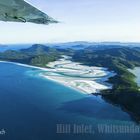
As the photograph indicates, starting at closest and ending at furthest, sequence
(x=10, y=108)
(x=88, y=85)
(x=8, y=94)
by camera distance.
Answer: (x=10, y=108) < (x=8, y=94) < (x=88, y=85)

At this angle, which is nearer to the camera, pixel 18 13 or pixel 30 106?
pixel 18 13

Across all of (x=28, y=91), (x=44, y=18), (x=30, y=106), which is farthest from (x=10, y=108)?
(x=44, y=18)

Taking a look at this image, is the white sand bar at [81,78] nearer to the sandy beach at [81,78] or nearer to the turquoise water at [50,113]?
the sandy beach at [81,78]

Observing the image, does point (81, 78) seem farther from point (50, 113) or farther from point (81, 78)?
point (50, 113)

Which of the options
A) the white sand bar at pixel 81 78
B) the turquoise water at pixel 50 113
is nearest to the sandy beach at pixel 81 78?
the white sand bar at pixel 81 78

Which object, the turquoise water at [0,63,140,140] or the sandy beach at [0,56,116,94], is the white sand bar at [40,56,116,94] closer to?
the sandy beach at [0,56,116,94]

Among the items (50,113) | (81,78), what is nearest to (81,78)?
(81,78)

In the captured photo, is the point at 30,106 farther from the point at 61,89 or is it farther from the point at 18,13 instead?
the point at 18,13

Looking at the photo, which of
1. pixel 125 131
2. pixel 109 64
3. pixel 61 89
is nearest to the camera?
pixel 125 131

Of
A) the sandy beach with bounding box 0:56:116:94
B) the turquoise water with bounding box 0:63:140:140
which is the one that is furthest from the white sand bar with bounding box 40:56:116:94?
the turquoise water with bounding box 0:63:140:140
